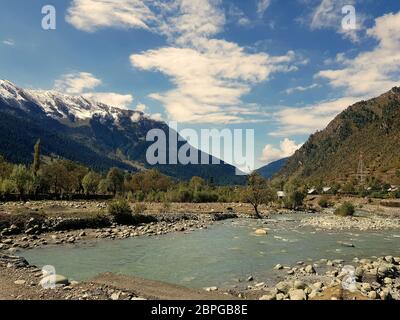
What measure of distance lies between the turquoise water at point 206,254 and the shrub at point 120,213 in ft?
40.1

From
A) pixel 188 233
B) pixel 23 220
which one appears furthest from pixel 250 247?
pixel 23 220

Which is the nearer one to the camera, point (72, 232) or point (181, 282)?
point (181, 282)

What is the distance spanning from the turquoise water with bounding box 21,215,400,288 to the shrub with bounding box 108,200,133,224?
12209 millimetres

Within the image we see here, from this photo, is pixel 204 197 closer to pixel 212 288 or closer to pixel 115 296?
→ pixel 212 288

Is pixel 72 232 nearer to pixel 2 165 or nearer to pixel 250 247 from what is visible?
pixel 250 247

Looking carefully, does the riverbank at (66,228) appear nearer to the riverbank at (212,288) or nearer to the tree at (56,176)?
the riverbank at (212,288)

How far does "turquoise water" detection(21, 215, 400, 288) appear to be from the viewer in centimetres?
3125

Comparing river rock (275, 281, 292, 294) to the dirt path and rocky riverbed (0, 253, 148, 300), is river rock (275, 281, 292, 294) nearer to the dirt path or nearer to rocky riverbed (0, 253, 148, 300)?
the dirt path

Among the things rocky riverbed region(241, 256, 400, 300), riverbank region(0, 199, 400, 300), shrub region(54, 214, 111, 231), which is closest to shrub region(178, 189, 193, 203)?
shrub region(54, 214, 111, 231)

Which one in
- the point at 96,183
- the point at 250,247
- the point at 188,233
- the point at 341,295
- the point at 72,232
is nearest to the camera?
the point at 341,295

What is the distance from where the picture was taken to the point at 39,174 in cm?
10906

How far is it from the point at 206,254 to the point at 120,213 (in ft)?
86.5

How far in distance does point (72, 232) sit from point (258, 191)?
160ft

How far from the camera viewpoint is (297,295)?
73.5ft
